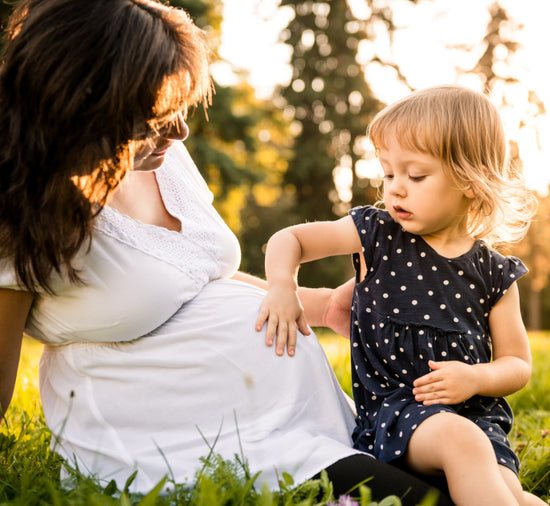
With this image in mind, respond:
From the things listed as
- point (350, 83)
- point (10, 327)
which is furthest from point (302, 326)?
point (350, 83)

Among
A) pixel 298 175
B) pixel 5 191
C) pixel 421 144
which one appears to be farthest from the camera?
pixel 298 175

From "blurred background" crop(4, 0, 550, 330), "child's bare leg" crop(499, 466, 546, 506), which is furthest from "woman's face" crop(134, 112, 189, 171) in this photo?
"blurred background" crop(4, 0, 550, 330)

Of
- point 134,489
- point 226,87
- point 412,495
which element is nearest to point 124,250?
point 134,489

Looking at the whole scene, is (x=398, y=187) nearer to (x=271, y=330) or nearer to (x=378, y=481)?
(x=271, y=330)

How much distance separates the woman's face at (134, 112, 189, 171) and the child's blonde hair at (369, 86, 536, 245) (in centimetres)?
65

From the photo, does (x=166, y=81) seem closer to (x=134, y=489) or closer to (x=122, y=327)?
(x=122, y=327)

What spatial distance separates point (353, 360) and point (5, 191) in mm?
1171

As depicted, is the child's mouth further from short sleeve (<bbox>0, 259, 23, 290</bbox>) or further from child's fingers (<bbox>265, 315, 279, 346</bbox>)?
short sleeve (<bbox>0, 259, 23, 290</bbox>)

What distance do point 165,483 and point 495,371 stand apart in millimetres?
979

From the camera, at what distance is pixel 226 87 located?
14.3m

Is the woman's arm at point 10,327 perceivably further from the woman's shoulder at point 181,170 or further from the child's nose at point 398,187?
the child's nose at point 398,187

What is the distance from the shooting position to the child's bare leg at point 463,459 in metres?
1.57

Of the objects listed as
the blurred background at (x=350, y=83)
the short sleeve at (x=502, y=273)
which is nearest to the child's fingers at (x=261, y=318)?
the short sleeve at (x=502, y=273)

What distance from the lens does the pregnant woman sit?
156cm
